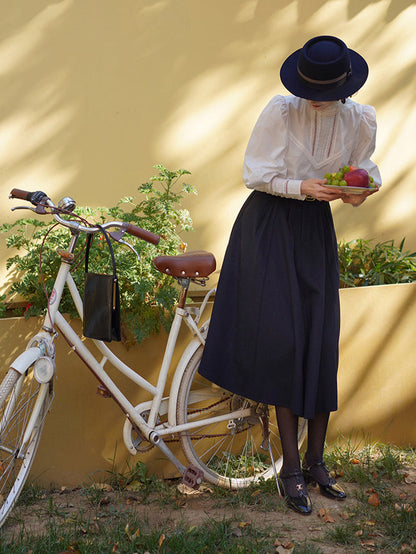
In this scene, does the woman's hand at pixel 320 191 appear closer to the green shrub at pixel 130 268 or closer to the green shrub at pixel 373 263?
the green shrub at pixel 130 268

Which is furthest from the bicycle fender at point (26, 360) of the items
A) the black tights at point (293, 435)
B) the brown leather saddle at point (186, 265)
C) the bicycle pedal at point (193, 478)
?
the black tights at point (293, 435)

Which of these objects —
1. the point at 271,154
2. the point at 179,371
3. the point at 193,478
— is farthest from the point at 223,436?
the point at 271,154

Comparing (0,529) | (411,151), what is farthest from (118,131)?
(0,529)

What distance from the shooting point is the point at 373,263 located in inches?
176

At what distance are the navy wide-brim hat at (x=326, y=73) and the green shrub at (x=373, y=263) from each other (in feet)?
5.54

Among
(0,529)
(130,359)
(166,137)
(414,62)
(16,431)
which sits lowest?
(0,529)

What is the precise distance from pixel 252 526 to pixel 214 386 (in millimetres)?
766

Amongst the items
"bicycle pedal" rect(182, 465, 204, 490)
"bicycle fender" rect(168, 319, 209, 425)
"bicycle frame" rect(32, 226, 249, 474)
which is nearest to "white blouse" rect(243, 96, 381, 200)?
"bicycle frame" rect(32, 226, 249, 474)

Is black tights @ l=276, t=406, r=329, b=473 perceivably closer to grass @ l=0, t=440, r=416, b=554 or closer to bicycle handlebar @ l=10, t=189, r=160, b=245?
grass @ l=0, t=440, r=416, b=554

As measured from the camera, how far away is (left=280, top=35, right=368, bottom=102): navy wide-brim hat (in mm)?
2814

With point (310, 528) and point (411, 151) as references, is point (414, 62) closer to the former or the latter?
point (411, 151)

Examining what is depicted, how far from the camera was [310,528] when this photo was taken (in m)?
3.08

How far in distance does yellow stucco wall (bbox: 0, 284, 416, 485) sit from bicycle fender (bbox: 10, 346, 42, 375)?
661 millimetres

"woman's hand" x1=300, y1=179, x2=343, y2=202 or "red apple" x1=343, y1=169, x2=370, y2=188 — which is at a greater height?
"red apple" x1=343, y1=169, x2=370, y2=188
